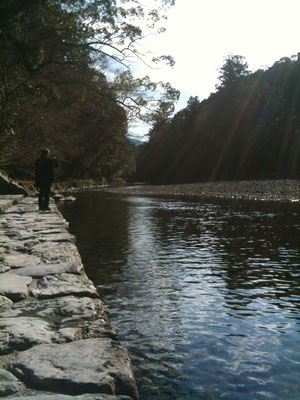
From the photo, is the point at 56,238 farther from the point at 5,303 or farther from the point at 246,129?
the point at 246,129

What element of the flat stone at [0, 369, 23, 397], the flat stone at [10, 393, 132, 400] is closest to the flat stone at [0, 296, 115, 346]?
the flat stone at [0, 369, 23, 397]

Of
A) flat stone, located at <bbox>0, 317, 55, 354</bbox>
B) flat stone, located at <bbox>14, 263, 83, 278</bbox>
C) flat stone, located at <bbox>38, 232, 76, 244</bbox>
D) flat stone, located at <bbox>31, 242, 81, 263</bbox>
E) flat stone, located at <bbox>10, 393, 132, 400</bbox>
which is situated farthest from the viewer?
flat stone, located at <bbox>38, 232, 76, 244</bbox>

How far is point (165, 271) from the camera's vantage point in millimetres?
7078

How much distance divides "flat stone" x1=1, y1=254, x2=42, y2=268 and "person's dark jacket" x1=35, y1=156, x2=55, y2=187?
6557 millimetres

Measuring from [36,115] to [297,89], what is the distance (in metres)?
42.0

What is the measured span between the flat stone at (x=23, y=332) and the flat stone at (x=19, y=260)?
1.78m

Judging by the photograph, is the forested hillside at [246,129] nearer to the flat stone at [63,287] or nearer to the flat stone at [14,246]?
the flat stone at [14,246]

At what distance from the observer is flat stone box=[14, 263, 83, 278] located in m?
4.46

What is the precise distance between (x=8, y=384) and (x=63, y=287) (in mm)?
1843

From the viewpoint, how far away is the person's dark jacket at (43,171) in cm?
1167

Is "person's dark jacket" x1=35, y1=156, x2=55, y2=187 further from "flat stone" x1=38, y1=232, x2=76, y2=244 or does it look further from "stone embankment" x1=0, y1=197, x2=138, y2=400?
"stone embankment" x1=0, y1=197, x2=138, y2=400

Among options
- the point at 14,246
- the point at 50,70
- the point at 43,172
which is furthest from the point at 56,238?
the point at 50,70

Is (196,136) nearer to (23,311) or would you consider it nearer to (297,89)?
(297,89)

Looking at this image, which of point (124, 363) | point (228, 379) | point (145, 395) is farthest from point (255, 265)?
point (124, 363)
